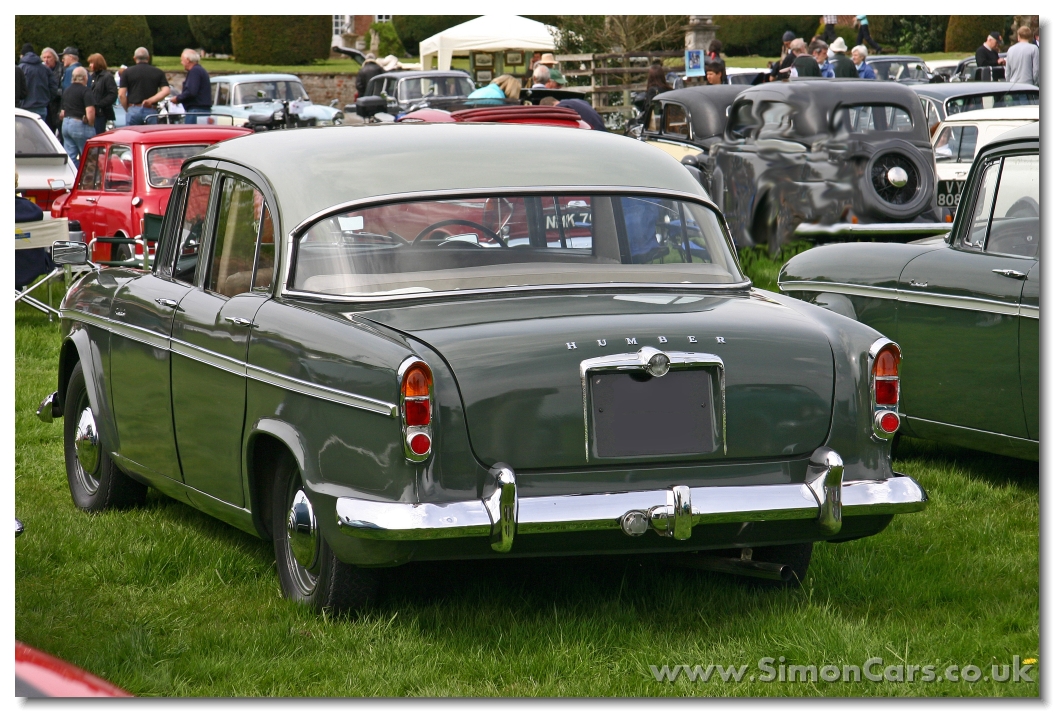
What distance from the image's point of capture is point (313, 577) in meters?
4.70

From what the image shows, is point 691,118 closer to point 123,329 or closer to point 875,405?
point 123,329

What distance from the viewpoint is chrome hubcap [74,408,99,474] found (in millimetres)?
6172

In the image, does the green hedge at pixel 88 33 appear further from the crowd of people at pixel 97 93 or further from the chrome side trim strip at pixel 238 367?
the chrome side trim strip at pixel 238 367

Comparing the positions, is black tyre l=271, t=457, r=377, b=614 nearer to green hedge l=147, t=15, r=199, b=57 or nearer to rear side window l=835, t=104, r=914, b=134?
rear side window l=835, t=104, r=914, b=134

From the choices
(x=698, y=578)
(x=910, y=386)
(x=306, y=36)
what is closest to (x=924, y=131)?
(x=910, y=386)

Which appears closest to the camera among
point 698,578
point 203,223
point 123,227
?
point 698,578

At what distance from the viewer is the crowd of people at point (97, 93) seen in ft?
63.4

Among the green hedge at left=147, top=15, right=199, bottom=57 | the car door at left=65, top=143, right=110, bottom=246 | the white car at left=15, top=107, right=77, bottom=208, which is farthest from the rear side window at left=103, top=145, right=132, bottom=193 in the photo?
the green hedge at left=147, top=15, right=199, bottom=57

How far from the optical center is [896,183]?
495 inches

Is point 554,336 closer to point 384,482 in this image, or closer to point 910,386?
point 384,482

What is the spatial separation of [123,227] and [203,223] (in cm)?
737

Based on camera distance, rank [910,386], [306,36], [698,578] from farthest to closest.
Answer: [306,36]
[910,386]
[698,578]
